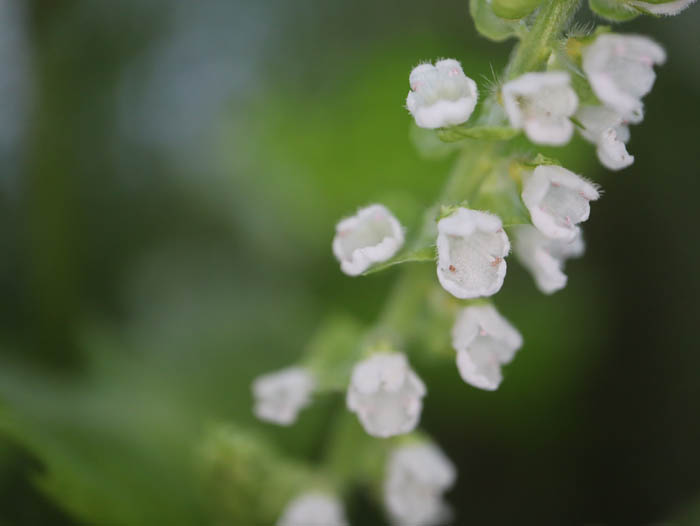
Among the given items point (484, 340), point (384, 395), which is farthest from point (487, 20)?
point (384, 395)

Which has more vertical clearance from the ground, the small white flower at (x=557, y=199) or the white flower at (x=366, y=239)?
the small white flower at (x=557, y=199)

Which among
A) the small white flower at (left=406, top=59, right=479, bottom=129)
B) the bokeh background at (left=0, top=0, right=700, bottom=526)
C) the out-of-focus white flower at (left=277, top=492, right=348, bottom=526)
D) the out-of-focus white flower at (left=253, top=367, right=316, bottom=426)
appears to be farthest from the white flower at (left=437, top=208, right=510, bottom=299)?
the bokeh background at (left=0, top=0, right=700, bottom=526)

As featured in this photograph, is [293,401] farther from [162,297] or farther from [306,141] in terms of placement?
[306,141]

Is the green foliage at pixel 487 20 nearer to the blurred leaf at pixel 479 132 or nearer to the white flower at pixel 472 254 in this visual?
the blurred leaf at pixel 479 132

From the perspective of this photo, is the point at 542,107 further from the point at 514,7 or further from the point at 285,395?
the point at 285,395

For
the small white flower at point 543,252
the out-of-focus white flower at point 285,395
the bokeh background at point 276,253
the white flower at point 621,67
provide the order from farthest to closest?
1. the bokeh background at point 276,253
2. the out-of-focus white flower at point 285,395
3. the small white flower at point 543,252
4. the white flower at point 621,67

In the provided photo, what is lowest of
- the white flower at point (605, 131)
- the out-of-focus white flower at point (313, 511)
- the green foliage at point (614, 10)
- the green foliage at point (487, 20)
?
the out-of-focus white flower at point (313, 511)

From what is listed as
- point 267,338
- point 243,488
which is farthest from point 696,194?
point 243,488

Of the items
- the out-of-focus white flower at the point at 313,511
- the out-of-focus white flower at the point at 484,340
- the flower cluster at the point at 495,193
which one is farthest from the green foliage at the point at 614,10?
the out-of-focus white flower at the point at 313,511
